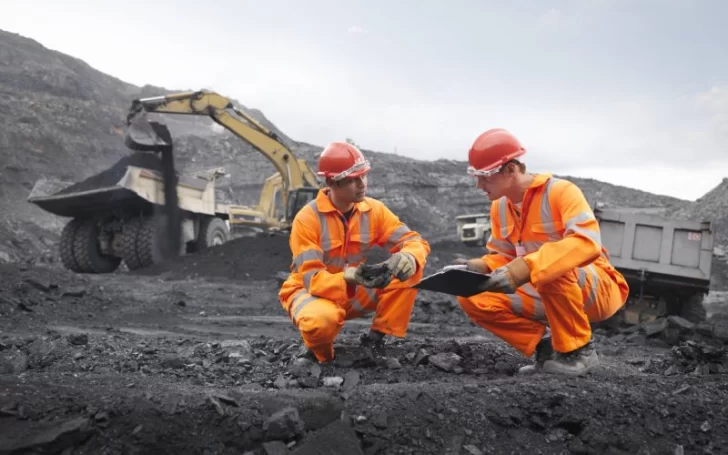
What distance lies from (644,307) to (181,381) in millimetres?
6432

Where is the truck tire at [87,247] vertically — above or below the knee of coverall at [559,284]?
below

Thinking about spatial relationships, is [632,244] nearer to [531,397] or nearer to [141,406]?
[531,397]

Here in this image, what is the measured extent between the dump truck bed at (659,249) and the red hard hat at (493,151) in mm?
4975

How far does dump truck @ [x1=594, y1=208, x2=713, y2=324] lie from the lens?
7.70 metres

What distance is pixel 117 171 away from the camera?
11.8 m

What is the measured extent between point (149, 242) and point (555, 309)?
10006 millimetres

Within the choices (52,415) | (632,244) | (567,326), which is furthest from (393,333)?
(632,244)

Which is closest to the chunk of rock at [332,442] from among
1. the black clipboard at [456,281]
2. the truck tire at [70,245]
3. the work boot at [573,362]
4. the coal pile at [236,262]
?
the black clipboard at [456,281]

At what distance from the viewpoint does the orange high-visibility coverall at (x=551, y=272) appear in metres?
3.17

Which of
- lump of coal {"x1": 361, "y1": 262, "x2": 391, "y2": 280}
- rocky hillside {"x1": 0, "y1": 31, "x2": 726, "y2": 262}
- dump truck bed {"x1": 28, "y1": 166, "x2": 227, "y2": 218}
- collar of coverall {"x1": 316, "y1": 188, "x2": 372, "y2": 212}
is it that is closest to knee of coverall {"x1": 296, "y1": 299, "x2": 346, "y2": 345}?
lump of coal {"x1": 361, "y1": 262, "x2": 391, "y2": 280}

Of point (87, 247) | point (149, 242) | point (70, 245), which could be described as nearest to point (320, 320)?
point (149, 242)

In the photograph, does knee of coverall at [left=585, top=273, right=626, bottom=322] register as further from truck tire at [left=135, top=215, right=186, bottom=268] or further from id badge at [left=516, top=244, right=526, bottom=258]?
truck tire at [left=135, top=215, right=186, bottom=268]

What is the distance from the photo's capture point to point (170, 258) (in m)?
12.6

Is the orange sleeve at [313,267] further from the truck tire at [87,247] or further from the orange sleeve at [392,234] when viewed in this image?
the truck tire at [87,247]
